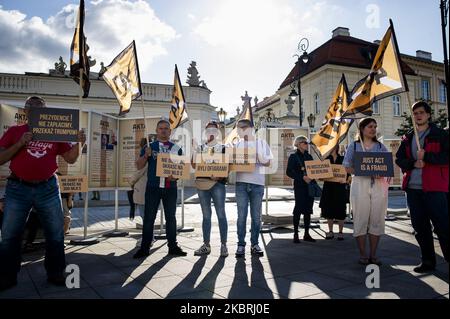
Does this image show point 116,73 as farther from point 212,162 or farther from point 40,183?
point 40,183

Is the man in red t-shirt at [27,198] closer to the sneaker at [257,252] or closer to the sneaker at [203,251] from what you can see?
the sneaker at [203,251]

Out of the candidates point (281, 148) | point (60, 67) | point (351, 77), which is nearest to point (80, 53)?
point (281, 148)

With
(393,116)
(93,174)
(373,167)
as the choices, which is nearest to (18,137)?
(93,174)

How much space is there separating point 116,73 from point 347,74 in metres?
30.5

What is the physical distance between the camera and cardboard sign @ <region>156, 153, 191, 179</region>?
17.6 feet

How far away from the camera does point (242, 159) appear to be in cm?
554

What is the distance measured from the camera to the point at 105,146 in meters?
7.88

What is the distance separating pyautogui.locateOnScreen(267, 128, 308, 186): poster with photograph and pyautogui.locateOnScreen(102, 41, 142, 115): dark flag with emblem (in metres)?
4.63

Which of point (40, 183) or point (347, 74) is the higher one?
point (347, 74)

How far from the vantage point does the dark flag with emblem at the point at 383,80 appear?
4926mm

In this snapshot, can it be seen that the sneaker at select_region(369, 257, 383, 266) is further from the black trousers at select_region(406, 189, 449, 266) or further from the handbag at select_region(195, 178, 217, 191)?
the handbag at select_region(195, 178, 217, 191)

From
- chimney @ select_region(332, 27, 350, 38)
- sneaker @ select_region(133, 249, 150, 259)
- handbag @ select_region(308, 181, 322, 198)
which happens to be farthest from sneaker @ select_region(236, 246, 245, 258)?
chimney @ select_region(332, 27, 350, 38)

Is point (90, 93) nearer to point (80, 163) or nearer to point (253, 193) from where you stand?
point (80, 163)

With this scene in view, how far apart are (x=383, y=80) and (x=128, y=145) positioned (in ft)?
18.3
